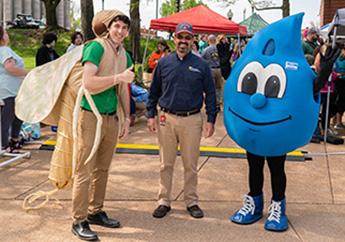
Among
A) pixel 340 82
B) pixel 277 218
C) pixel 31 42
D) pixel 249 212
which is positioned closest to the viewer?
pixel 277 218

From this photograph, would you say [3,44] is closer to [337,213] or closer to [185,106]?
[185,106]

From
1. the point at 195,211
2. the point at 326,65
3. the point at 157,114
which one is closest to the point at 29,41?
the point at 157,114

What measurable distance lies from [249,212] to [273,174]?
1.44 feet

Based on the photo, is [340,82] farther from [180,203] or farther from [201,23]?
[180,203]

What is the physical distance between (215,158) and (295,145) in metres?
2.77

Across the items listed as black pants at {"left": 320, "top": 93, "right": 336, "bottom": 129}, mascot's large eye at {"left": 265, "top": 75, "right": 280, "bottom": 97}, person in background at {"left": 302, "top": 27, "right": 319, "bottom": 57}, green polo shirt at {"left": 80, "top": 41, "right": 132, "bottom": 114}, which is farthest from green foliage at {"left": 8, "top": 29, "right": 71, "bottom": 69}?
A: mascot's large eye at {"left": 265, "top": 75, "right": 280, "bottom": 97}

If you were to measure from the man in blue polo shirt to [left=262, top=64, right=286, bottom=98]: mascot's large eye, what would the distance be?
0.62 meters

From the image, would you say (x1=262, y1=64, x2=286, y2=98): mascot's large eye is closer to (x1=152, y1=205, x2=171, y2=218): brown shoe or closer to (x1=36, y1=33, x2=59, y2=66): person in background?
(x1=152, y1=205, x2=171, y2=218): brown shoe

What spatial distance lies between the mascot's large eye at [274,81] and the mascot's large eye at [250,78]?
0.22ft

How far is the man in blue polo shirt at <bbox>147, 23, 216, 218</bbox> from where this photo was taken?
4.32m

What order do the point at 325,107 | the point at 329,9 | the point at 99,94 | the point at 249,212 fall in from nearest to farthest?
1. the point at 99,94
2. the point at 249,212
3. the point at 325,107
4. the point at 329,9

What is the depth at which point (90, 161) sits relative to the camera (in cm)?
390

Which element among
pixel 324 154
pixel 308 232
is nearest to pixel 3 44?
pixel 308 232

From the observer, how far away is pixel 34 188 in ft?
17.2
